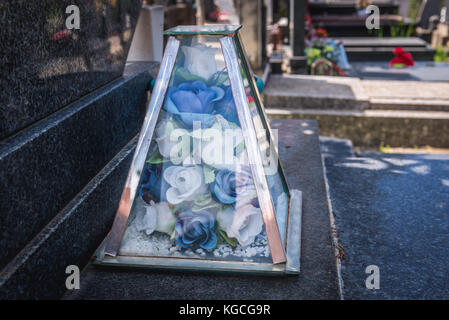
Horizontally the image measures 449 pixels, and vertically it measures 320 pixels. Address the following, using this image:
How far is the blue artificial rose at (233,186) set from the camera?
2.07 metres

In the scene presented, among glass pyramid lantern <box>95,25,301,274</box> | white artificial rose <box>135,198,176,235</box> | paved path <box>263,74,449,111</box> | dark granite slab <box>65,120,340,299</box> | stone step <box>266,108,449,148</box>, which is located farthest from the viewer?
paved path <box>263,74,449,111</box>

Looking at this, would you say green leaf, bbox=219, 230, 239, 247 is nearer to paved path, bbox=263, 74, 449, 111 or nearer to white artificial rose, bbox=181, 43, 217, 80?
white artificial rose, bbox=181, 43, 217, 80

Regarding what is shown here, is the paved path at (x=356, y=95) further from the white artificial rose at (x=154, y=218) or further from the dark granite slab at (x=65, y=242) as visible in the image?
the white artificial rose at (x=154, y=218)

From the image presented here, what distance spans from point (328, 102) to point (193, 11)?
38.2 feet

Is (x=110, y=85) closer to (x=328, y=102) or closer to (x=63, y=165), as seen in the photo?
(x=63, y=165)

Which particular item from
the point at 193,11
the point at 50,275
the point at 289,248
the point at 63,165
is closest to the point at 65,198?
the point at 63,165

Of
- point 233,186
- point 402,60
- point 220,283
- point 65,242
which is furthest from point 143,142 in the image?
point 402,60

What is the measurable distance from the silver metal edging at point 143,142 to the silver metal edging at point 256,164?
259 millimetres

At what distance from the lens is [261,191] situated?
6.64 ft

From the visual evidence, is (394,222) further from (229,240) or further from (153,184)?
(153,184)

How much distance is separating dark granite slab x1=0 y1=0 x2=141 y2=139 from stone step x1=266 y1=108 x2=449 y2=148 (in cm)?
401

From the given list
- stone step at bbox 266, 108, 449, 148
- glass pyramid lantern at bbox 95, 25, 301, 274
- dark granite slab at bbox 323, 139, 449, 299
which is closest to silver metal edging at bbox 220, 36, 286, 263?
glass pyramid lantern at bbox 95, 25, 301, 274

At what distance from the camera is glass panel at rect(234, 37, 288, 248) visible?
6.97 feet

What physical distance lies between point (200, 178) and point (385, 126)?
477 centimetres
